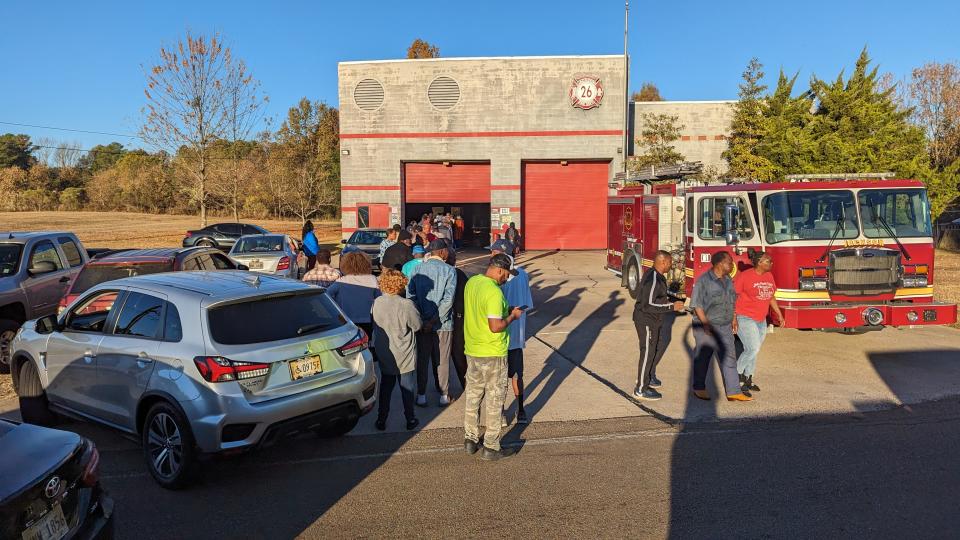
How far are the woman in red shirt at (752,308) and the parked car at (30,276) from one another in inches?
385

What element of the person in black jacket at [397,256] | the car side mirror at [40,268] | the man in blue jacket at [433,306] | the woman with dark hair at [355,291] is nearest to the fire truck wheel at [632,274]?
the person in black jacket at [397,256]

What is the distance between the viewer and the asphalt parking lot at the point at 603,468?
479cm

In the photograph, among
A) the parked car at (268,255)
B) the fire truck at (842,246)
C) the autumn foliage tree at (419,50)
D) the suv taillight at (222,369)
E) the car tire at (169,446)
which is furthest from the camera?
the autumn foliage tree at (419,50)

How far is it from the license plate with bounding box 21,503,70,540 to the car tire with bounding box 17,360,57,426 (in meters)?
3.84

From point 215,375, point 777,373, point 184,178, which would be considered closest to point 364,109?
point 184,178

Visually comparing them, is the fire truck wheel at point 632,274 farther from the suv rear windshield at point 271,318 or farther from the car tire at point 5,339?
the car tire at point 5,339

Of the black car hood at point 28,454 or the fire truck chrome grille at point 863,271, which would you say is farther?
the fire truck chrome grille at point 863,271

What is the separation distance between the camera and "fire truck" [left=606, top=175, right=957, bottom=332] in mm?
9406

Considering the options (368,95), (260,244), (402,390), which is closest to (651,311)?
(402,390)

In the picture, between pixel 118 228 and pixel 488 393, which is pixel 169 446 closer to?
pixel 488 393

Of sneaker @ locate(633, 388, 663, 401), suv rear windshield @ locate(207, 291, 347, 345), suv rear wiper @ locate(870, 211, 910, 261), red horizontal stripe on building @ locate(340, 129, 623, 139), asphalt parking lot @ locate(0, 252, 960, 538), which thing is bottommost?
asphalt parking lot @ locate(0, 252, 960, 538)

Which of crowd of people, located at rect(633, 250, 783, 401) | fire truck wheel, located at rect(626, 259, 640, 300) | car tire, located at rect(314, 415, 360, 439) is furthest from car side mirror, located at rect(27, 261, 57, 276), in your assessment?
fire truck wheel, located at rect(626, 259, 640, 300)

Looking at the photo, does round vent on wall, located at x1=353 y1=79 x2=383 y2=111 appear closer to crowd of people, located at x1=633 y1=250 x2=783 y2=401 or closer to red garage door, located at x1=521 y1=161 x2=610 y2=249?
red garage door, located at x1=521 y1=161 x2=610 y2=249

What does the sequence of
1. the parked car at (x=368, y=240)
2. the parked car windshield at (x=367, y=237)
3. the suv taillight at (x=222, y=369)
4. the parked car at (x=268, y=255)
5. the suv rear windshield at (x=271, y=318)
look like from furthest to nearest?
the parked car windshield at (x=367, y=237)
the parked car at (x=368, y=240)
the parked car at (x=268, y=255)
the suv rear windshield at (x=271, y=318)
the suv taillight at (x=222, y=369)
